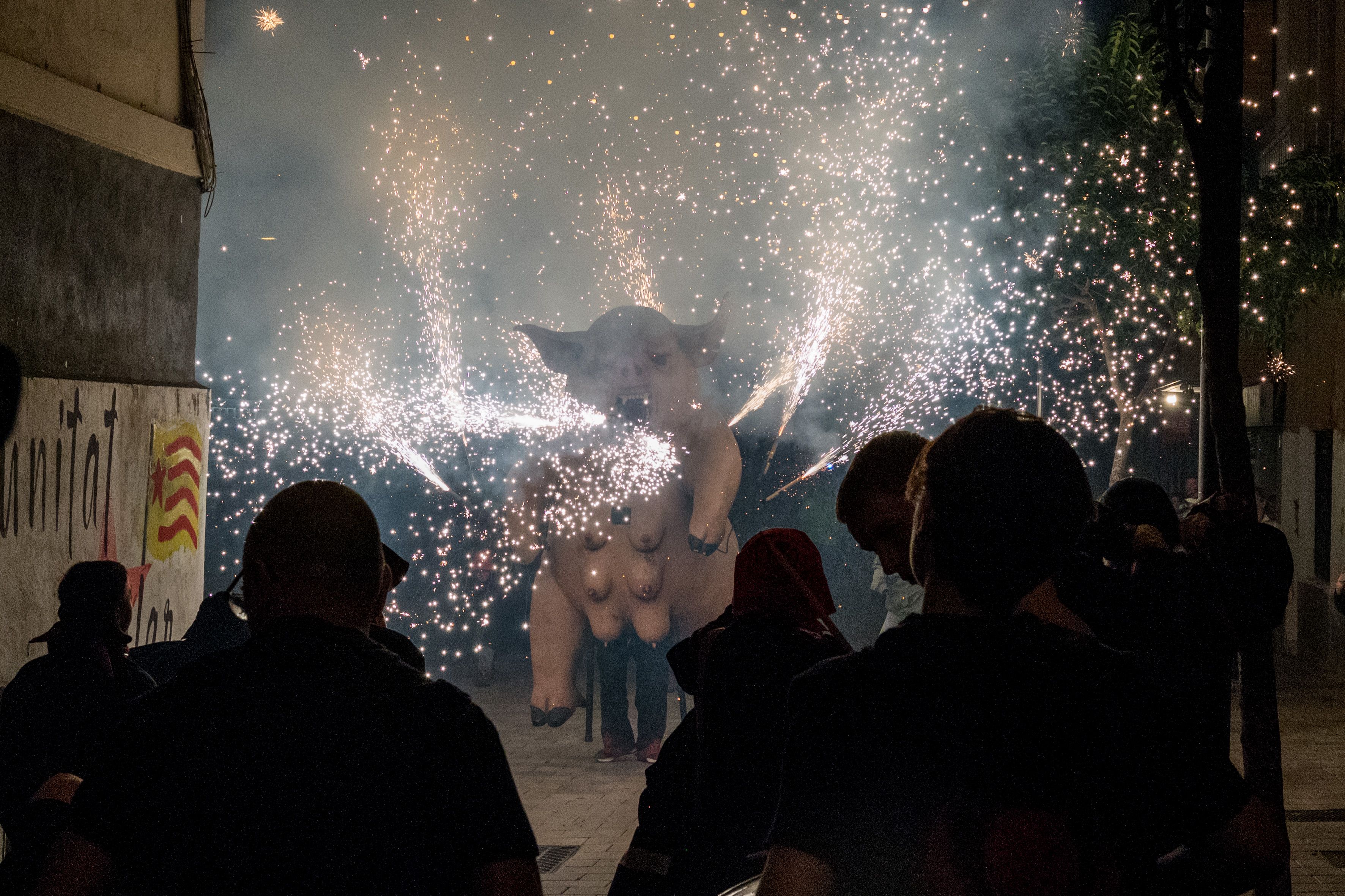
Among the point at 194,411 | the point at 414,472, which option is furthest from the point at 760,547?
the point at 414,472

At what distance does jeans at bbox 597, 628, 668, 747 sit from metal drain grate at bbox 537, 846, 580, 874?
2.07 m

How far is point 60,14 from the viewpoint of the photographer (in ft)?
19.4

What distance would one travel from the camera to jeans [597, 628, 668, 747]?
8.34m

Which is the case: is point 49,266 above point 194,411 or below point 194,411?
above

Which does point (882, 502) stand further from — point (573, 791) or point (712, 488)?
point (712, 488)

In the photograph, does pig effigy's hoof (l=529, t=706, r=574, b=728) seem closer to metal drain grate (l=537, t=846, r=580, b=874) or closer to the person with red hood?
metal drain grate (l=537, t=846, r=580, b=874)

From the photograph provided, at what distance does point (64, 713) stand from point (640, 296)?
26.9 ft

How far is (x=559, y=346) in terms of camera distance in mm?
9195

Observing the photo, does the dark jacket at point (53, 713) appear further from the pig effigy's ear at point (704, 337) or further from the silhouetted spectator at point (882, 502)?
the pig effigy's ear at point (704, 337)

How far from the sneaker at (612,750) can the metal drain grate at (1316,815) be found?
4.35 metres

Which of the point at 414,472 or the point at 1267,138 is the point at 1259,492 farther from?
the point at 414,472

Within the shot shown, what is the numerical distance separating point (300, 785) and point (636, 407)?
23.5 ft

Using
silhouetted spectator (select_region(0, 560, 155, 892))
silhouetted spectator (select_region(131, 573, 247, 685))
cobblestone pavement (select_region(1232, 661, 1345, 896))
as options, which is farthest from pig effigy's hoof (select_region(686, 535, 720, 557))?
silhouetted spectator (select_region(0, 560, 155, 892))

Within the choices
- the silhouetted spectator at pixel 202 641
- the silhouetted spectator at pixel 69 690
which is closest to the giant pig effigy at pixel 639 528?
the silhouetted spectator at pixel 202 641
